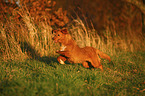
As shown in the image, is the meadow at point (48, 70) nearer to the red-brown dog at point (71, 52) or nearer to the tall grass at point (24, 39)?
the tall grass at point (24, 39)

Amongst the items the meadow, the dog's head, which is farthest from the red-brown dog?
the meadow

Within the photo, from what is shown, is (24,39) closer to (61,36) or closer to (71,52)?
(61,36)

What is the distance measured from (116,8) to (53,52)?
1255cm

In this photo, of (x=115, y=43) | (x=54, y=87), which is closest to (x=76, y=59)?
(x=54, y=87)

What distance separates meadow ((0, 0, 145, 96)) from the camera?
340 cm

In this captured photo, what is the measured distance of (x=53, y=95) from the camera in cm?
324

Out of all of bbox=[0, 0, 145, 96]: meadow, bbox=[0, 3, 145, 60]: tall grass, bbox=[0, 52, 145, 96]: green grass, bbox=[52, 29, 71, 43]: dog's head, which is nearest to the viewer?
bbox=[0, 52, 145, 96]: green grass

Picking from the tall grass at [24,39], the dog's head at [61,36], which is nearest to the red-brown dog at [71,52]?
the dog's head at [61,36]

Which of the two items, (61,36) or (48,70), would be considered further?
(48,70)

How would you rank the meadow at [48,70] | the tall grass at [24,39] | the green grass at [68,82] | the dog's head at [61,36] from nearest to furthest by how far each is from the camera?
1. the green grass at [68,82]
2. the meadow at [48,70]
3. the dog's head at [61,36]
4. the tall grass at [24,39]

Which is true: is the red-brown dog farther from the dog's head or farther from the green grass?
the green grass

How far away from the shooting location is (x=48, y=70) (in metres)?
4.63

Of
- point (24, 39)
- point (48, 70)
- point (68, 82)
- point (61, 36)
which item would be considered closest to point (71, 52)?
point (61, 36)

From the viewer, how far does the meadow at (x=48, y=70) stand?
3.40 meters
